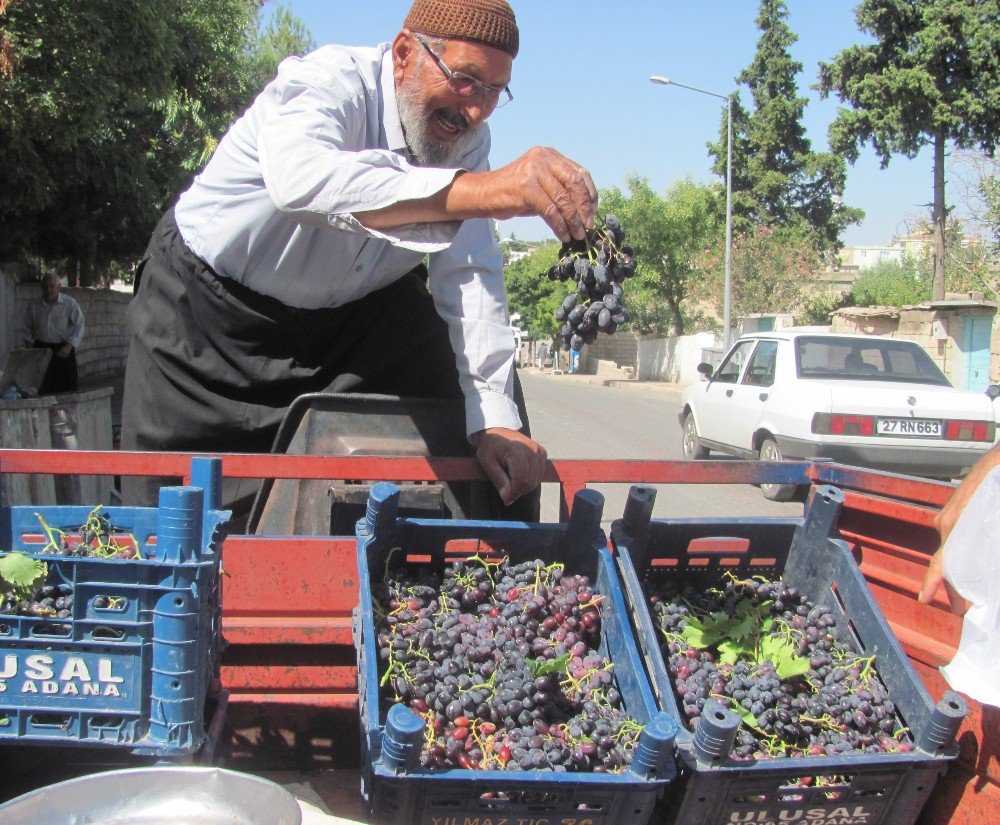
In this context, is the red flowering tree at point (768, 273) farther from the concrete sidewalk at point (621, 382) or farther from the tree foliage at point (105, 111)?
the tree foliage at point (105, 111)

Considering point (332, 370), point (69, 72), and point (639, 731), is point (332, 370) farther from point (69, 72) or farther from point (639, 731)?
point (69, 72)

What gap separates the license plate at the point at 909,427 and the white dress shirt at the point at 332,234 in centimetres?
680

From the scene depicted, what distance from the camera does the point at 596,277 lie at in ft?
7.11

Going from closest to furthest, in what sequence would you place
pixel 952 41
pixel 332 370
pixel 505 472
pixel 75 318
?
pixel 505 472 → pixel 332 370 → pixel 75 318 → pixel 952 41

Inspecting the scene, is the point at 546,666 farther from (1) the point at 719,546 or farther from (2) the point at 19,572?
(2) the point at 19,572

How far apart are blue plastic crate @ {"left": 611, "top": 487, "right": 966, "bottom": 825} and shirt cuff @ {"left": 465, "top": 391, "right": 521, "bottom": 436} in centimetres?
45

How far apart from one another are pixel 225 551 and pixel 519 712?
920 millimetres

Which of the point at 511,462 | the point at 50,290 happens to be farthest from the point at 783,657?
the point at 50,290

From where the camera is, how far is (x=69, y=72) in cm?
817

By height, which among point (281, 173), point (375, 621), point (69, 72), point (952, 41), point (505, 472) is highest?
point (952, 41)

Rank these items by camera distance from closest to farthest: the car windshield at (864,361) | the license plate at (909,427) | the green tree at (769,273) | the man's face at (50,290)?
the license plate at (909,427) → the car windshield at (864,361) → the man's face at (50,290) → the green tree at (769,273)

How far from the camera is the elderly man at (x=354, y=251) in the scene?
84.1 inches

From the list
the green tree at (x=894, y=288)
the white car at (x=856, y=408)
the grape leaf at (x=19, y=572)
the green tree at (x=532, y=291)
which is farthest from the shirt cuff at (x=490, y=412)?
the green tree at (x=532, y=291)

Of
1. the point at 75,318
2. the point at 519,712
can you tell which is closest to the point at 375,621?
the point at 519,712
